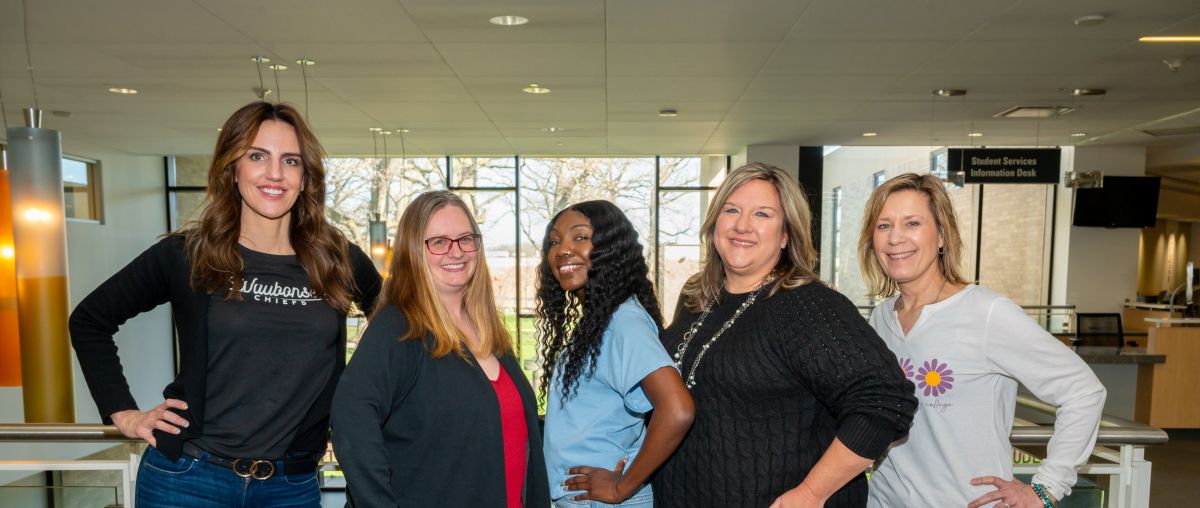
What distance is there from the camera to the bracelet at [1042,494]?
1.63 meters

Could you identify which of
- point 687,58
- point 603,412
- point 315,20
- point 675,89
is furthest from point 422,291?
point 675,89

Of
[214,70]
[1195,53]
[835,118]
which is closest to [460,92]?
[214,70]

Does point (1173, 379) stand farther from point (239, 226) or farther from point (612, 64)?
point (239, 226)

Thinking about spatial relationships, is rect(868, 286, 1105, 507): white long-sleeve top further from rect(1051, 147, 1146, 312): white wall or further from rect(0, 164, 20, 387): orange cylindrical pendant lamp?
rect(1051, 147, 1146, 312): white wall

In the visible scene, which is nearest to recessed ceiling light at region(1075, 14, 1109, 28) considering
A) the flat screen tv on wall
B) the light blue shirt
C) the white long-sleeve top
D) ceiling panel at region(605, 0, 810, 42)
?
ceiling panel at region(605, 0, 810, 42)

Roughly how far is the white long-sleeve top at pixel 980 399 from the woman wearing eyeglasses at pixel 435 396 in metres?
0.96

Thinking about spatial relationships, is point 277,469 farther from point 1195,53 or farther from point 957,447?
point 1195,53

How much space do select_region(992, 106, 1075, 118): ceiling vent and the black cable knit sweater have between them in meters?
6.38

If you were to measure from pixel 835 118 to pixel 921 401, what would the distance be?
6.06m

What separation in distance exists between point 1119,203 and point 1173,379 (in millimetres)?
3264

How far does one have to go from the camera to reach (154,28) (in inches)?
165

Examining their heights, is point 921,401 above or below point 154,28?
below

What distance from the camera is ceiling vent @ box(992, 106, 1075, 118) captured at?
21.6 ft

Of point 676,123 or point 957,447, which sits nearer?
point 957,447
